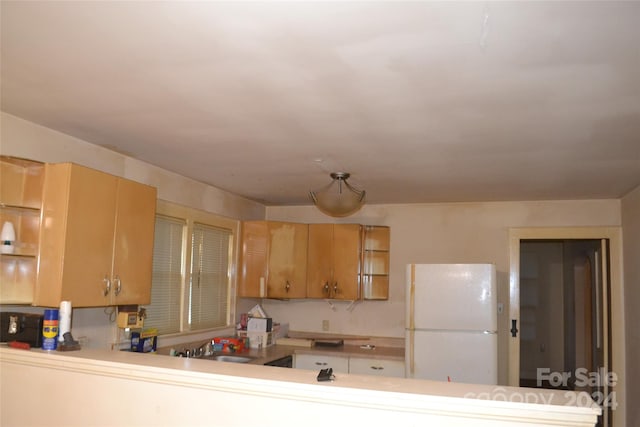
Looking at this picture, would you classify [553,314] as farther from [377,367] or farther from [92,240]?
[92,240]

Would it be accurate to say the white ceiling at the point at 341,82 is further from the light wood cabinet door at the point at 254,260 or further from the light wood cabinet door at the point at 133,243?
the light wood cabinet door at the point at 254,260

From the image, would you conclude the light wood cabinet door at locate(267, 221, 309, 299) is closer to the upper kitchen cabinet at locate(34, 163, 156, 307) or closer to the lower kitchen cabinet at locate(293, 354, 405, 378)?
the lower kitchen cabinet at locate(293, 354, 405, 378)

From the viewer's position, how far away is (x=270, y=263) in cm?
513

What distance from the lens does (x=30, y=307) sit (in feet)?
9.52

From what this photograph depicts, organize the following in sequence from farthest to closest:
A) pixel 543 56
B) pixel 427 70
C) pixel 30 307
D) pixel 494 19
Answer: pixel 30 307, pixel 427 70, pixel 543 56, pixel 494 19

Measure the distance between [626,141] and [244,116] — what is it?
2101 mm

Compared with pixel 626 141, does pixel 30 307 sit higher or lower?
lower

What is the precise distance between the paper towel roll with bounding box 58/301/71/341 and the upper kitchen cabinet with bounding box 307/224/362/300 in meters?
2.91

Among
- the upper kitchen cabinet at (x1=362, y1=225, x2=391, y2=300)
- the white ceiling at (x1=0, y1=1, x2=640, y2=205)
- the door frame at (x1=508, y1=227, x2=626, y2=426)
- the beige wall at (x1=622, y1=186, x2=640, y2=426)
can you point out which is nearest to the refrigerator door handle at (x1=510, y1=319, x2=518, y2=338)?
the door frame at (x1=508, y1=227, x2=626, y2=426)

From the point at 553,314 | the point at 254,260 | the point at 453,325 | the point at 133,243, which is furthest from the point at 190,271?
the point at 553,314

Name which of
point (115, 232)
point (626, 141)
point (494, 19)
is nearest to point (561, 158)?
point (626, 141)

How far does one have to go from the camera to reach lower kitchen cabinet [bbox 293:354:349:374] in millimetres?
4812

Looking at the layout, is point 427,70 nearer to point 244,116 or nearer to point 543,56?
point 543,56

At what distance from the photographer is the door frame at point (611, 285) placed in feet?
15.0
